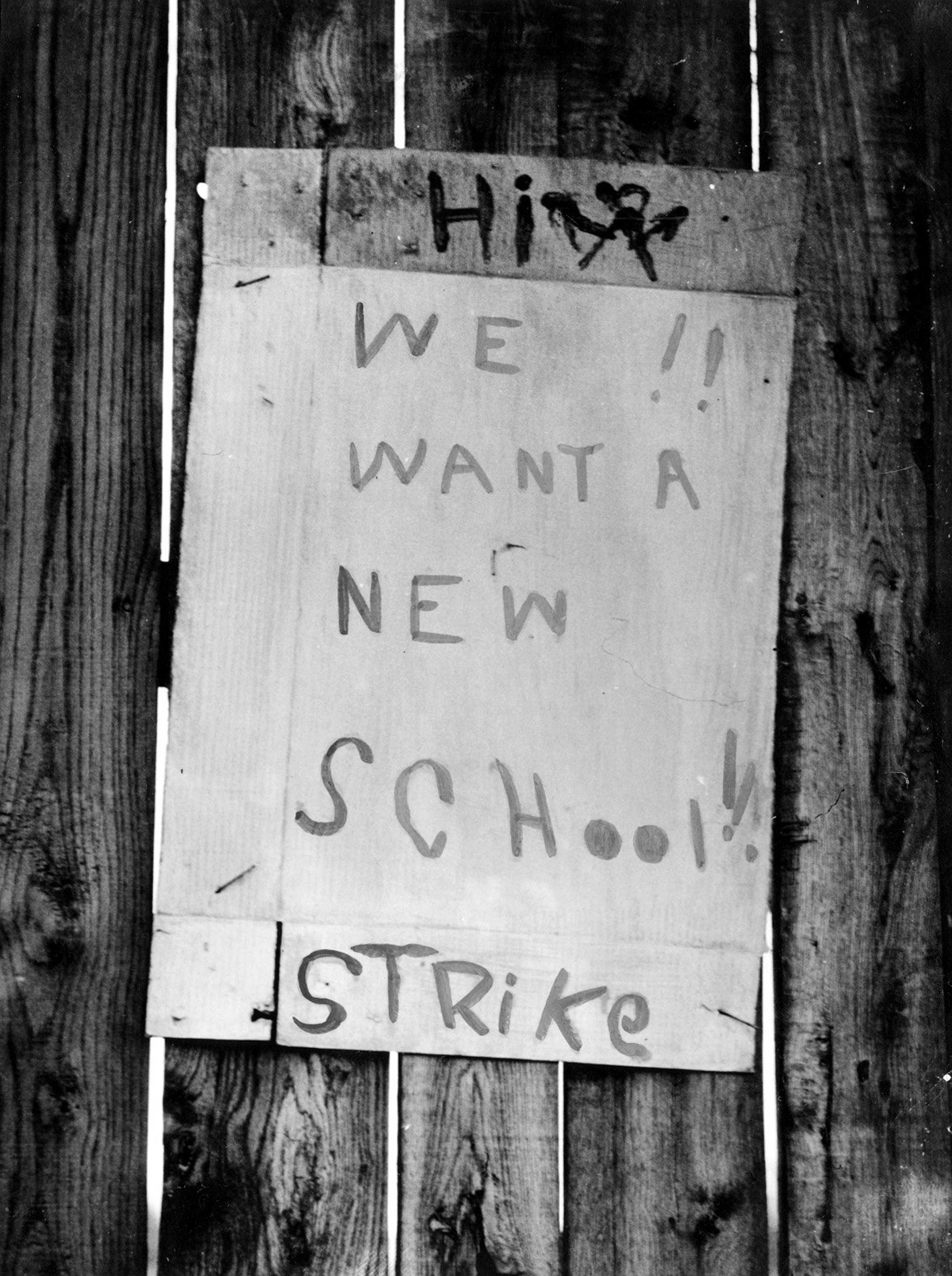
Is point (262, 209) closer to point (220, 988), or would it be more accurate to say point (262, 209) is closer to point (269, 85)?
point (269, 85)

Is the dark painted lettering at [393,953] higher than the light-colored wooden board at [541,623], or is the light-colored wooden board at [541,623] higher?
the light-colored wooden board at [541,623]

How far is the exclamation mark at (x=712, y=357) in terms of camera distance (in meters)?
1.07

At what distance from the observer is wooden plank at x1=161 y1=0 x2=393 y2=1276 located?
1028mm

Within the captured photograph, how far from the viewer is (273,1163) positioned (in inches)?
40.7

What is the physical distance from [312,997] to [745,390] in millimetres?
725

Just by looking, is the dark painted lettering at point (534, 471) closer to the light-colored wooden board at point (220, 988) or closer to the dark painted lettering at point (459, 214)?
the dark painted lettering at point (459, 214)

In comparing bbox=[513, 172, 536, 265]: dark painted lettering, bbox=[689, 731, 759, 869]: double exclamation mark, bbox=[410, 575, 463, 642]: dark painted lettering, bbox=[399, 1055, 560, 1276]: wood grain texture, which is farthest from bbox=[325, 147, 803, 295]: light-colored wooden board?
bbox=[399, 1055, 560, 1276]: wood grain texture

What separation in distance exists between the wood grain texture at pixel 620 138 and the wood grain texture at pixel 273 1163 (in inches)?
1.9

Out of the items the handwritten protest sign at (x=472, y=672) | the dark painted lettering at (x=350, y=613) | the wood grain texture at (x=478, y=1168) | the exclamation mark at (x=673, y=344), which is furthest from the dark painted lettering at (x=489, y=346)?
the wood grain texture at (x=478, y=1168)

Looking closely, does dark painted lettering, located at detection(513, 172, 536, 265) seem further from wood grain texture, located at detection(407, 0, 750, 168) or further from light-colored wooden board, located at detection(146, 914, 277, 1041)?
light-colored wooden board, located at detection(146, 914, 277, 1041)

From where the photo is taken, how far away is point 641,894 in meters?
1.04

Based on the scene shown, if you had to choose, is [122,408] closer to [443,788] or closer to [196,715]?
[196,715]

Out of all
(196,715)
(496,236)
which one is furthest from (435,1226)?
(496,236)

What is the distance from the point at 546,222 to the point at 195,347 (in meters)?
0.37
